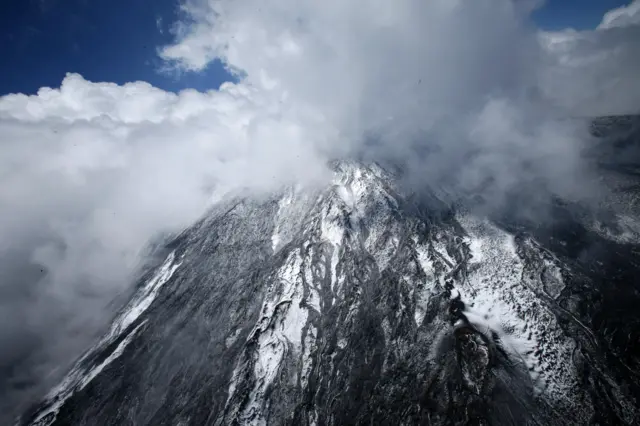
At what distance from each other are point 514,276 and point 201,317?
383 feet

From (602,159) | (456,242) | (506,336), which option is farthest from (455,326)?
(602,159)

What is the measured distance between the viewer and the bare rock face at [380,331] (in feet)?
276

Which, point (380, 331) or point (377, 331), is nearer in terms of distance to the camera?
point (380, 331)

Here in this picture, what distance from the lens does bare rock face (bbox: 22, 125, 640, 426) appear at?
84.1m

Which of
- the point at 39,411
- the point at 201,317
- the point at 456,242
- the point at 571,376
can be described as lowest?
the point at 39,411

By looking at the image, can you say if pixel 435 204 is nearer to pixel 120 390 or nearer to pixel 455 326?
pixel 455 326

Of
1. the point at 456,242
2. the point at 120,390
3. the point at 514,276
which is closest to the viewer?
the point at 514,276

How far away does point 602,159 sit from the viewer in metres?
162

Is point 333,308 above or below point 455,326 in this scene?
above

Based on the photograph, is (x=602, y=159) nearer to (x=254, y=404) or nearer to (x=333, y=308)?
(x=333, y=308)

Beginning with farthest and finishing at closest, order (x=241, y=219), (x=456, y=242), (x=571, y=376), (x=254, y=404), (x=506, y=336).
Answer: (x=241, y=219) < (x=456, y=242) < (x=254, y=404) < (x=506, y=336) < (x=571, y=376)

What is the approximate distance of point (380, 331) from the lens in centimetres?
11000

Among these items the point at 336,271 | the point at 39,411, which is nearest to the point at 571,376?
the point at 336,271

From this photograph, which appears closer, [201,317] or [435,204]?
[201,317]
